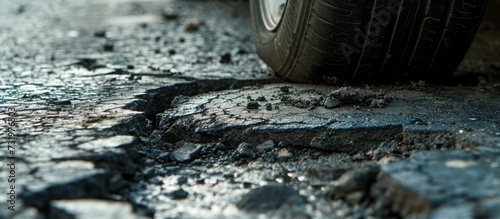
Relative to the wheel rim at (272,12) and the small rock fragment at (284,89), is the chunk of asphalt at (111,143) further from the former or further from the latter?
the wheel rim at (272,12)

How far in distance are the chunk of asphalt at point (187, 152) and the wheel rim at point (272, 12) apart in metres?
0.89

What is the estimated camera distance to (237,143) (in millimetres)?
1792

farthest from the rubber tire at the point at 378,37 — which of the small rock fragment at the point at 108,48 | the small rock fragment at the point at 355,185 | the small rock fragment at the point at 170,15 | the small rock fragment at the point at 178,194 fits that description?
the small rock fragment at the point at 170,15

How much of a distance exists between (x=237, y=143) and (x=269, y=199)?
44cm

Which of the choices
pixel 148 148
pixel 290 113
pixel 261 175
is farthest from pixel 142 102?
pixel 261 175

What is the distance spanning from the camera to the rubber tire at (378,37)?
79.4 inches

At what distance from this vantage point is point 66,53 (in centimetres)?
327

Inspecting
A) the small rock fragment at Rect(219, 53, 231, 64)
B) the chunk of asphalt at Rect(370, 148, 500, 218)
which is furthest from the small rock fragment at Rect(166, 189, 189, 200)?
the small rock fragment at Rect(219, 53, 231, 64)

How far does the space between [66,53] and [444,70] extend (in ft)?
6.77

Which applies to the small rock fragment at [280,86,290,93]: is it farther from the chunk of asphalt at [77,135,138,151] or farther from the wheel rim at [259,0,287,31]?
the chunk of asphalt at [77,135,138,151]

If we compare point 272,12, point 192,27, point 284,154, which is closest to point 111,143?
point 284,154

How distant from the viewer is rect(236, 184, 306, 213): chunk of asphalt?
134 cm

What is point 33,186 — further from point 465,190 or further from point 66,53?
point 66,53

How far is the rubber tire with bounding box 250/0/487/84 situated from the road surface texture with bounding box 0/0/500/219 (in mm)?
75
